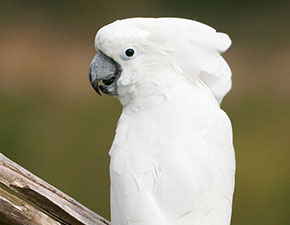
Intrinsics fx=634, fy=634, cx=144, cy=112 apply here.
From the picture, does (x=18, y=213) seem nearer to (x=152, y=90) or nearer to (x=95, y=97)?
(x=152, y=90)

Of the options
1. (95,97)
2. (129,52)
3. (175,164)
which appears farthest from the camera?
(95,97)

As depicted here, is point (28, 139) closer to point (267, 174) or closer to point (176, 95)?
point (267, 174)

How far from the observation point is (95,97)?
16.6 ft

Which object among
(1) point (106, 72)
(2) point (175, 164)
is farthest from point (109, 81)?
(2) point (175, 164)

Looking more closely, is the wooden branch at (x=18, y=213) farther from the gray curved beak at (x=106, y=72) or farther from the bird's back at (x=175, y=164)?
the gray curved beak at (x=106, y=72)

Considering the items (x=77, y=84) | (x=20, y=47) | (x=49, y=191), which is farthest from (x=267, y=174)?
(x=49, y=191)

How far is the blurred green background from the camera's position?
15.3 feet

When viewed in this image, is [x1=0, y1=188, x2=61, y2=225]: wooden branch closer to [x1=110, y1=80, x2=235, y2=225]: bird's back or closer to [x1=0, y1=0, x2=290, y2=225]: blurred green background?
[x1=110, y1=80, x2=235, y2=225]: bird's back

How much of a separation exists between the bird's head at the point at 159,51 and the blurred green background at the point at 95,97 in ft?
8.73

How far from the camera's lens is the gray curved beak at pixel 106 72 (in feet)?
6.25

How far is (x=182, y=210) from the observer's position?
1734mm

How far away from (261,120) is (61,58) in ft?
5.50

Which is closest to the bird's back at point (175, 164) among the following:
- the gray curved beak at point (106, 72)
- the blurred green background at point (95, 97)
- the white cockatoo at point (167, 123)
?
the white cockatoo at point (167, 123)

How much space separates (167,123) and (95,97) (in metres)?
3.30
